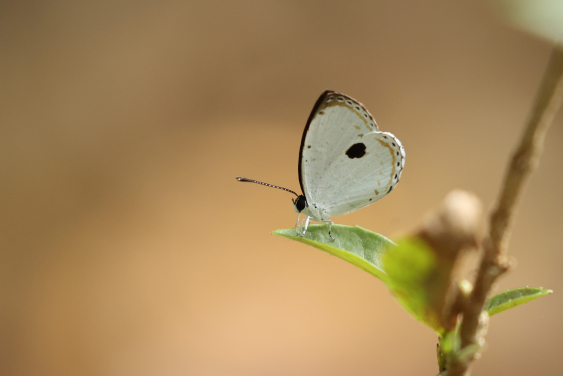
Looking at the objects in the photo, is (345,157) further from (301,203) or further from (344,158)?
(301,203)

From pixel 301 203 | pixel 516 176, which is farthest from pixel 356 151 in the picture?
pixel 516 176

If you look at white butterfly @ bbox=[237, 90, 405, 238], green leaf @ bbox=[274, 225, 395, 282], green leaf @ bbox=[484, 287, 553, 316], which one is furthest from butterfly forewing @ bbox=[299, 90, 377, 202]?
green leaf @ bbox=[484, 287, 553, 316]

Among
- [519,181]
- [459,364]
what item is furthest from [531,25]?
[459,364]

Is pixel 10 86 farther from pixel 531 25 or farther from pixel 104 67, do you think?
pixel 531 25

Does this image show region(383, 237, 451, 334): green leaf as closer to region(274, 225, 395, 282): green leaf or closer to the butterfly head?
region(274, 225, 395, 282): green leaf

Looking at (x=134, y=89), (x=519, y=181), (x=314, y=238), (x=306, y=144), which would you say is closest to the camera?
(x=519, y=181)
